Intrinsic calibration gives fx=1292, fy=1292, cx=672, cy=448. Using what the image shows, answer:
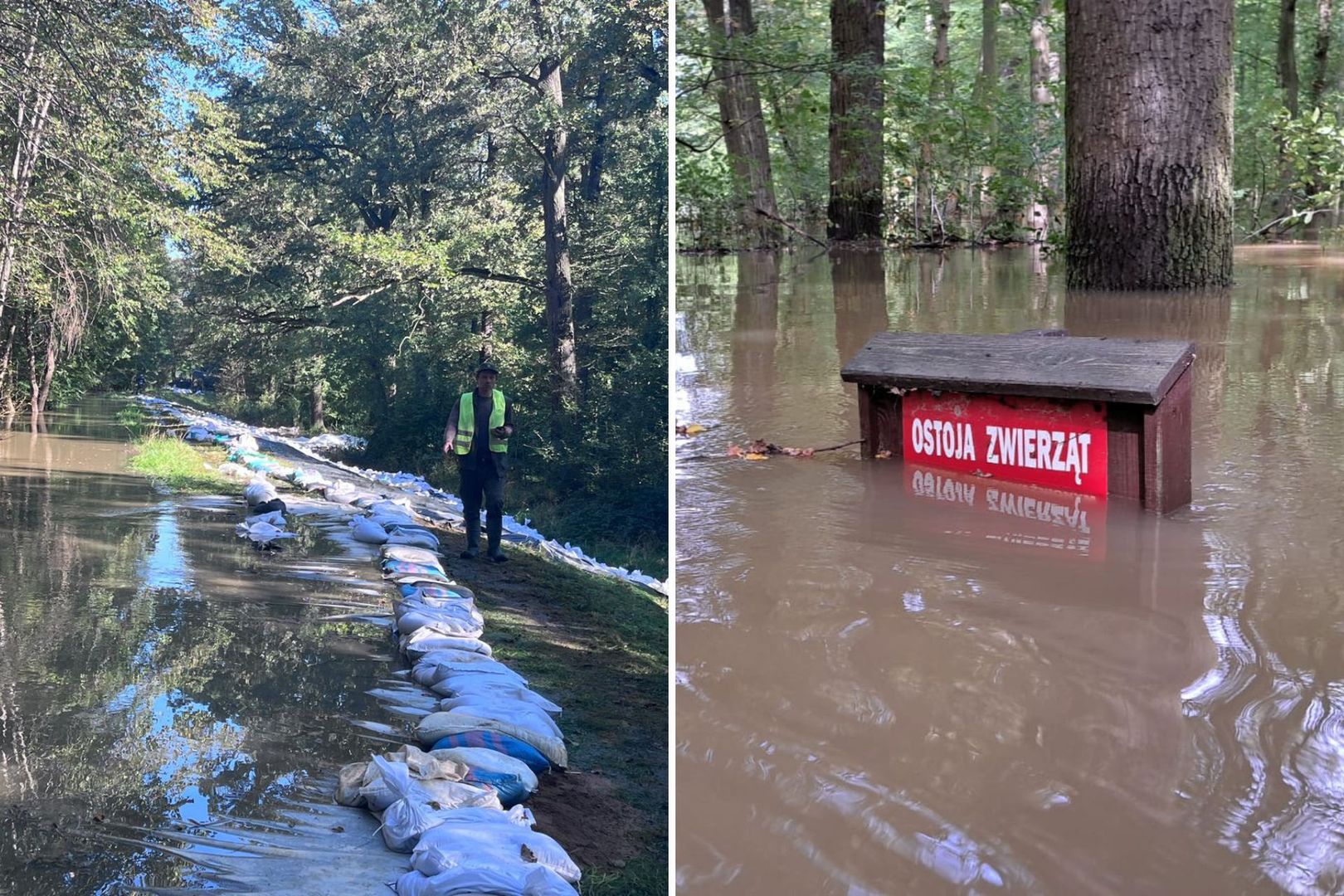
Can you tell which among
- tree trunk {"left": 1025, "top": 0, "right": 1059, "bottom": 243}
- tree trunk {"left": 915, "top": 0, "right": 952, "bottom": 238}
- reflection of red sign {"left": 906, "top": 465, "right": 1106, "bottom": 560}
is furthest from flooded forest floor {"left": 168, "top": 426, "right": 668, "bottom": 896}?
tree trunk {"left": 915, "top": 0, "right": 952, "bottom": 238}

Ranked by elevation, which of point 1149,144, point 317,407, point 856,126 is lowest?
point 317,407

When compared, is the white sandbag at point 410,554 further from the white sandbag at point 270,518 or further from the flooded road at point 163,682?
the white sandbag at point 270,518

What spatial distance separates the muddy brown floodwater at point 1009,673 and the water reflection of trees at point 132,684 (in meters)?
0.73

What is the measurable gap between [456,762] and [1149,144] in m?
7.52

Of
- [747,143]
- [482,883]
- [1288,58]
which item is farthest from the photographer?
[1288,58]

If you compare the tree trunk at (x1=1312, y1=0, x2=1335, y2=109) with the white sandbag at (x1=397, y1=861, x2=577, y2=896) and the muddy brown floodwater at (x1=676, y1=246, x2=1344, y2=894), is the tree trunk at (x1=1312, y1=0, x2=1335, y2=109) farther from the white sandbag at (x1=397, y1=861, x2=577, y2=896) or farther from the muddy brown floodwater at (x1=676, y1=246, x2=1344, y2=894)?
the white sandbag at (x1=397, y1=861, x2=577, y2=896)

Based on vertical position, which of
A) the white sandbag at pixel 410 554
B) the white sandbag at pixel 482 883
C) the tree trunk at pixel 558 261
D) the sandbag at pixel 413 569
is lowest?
the white sandbag at pixel 482 883

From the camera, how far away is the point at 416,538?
2492 millimetres

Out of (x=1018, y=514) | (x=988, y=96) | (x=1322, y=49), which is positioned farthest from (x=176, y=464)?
(x=1322, y=49)

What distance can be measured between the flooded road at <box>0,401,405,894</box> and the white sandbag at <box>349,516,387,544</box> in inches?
0.9

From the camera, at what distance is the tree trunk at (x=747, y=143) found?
44.8ft

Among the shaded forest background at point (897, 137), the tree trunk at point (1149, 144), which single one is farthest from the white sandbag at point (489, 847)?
the shaded forest background at point (897, 137)

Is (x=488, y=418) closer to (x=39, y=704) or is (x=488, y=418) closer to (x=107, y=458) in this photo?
(x=107, y=458)

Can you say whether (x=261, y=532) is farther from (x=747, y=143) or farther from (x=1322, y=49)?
(x=1322, y=49)
